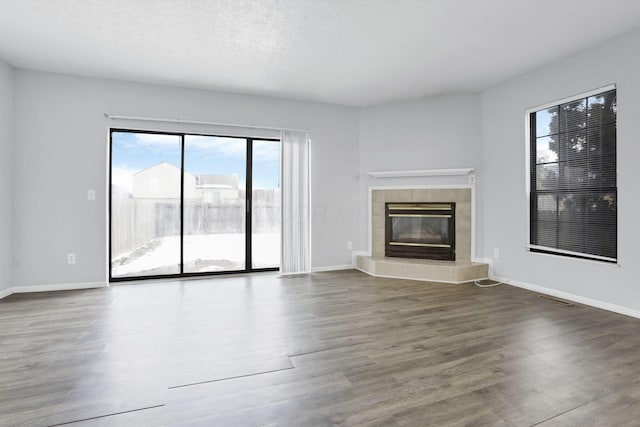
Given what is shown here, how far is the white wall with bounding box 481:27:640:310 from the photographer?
298 centimetres

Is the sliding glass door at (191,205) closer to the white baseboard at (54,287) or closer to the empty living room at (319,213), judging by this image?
the empty living room at (319,213)

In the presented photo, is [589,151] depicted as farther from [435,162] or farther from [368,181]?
[368,181]

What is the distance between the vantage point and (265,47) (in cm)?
323

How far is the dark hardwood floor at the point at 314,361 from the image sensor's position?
160 cm

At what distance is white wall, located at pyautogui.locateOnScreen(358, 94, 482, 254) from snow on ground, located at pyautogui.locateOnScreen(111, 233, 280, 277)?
1.57 meters

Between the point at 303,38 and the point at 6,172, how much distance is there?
12.2ft

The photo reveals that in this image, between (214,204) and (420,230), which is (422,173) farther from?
(214,204)

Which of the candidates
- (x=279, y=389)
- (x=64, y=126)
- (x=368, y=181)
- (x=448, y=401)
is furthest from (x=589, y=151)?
(x=64, y=126)

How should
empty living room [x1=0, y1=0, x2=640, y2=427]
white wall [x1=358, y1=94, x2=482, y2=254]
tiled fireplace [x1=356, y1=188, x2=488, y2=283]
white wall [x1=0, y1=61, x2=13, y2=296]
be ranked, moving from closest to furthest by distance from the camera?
empty living room [x1=0, y1=0, x2=640, y2=427] → white wall [x1=0, y1=61, x2=13, y2=296] → tiled fireplace [x1=356, y1=188, x2=488, y2=283] → white wall [x1=358, y1=94, x2=482, y2=254]

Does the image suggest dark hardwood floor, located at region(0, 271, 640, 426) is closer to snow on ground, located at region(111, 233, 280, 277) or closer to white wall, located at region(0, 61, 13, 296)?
white wall, located at region(0, 61, 13, 296)

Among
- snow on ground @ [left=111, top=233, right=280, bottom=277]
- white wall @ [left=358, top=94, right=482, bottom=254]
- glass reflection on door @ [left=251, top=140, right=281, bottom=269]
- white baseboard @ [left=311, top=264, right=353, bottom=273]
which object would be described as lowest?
white baseboard @ [left=311, top=264, right=353, bottom=273]

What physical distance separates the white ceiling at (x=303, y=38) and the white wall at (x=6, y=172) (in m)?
0.27

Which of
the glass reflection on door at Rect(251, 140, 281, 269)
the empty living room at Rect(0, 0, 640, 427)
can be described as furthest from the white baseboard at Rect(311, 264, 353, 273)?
the glass reflection on door at Rect(251, 140, 281, 269)

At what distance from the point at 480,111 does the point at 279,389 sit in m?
4.51
